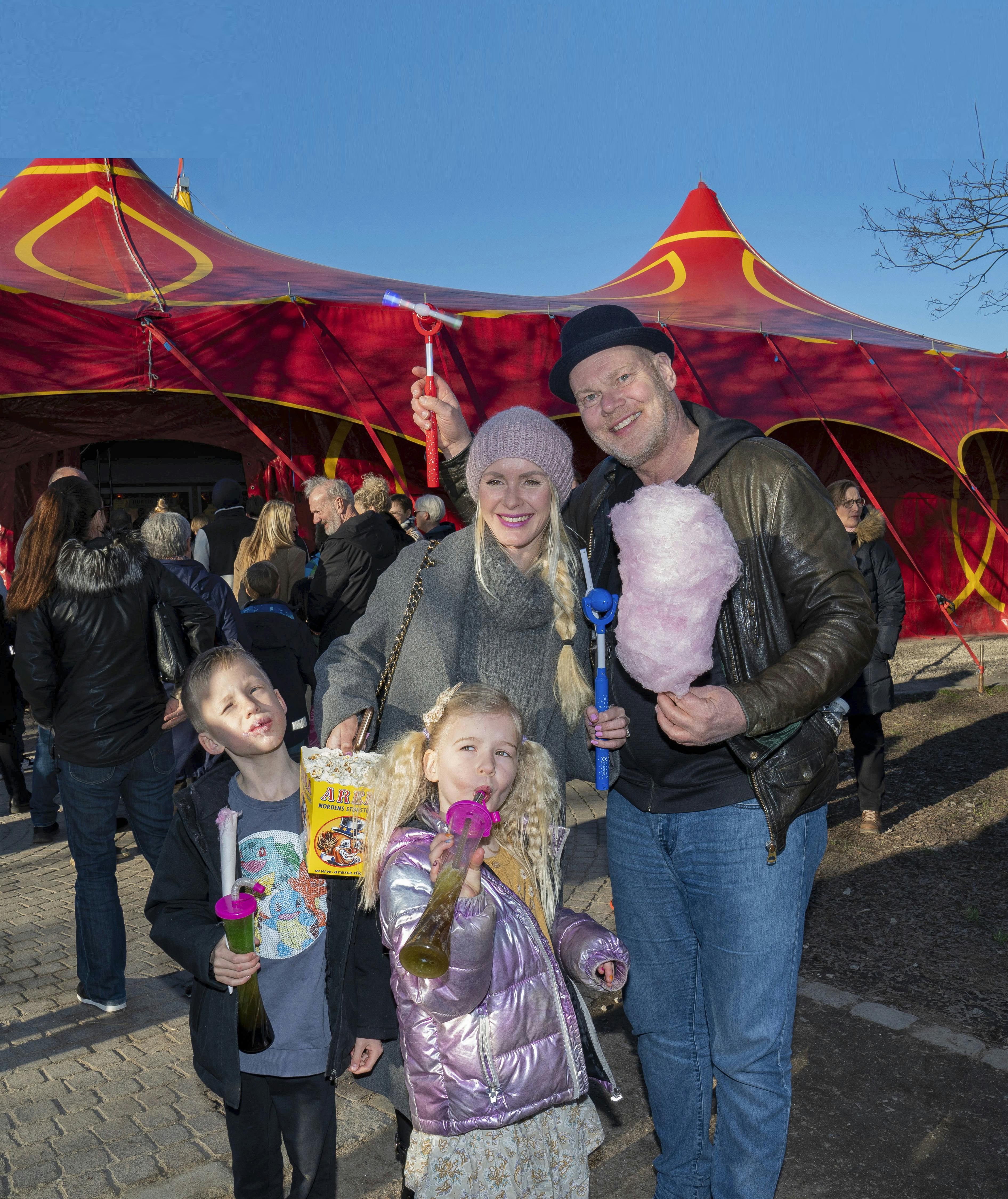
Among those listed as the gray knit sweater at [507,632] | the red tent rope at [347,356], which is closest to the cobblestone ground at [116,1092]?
the gray knit sweater at [507,632]

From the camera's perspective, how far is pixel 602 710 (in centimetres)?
220

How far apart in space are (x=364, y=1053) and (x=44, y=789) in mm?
4719

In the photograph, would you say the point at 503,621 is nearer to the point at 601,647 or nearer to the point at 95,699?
the point at 601,647

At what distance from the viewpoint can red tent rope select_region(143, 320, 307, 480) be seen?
8.22 m

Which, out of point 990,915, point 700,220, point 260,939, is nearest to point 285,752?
point 260,939

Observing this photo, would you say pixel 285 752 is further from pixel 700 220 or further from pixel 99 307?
pixel 700 220

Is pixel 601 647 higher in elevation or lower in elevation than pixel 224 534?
lower

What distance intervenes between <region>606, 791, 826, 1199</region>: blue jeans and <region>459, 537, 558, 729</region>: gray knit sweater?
375mm

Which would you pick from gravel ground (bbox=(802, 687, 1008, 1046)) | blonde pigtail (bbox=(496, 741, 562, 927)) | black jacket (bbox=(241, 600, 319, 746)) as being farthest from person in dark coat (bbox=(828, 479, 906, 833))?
blonde pigtail (bbox=(496, 741, 562, 927))

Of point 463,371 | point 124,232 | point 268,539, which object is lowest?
point 268,539

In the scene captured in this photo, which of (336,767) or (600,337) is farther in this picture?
(600,337)

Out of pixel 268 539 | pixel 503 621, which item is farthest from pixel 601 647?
pixel 268 539

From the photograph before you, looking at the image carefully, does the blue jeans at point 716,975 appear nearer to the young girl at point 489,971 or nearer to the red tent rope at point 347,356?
the young girl at point 489,971

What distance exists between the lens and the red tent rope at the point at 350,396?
8.69m
